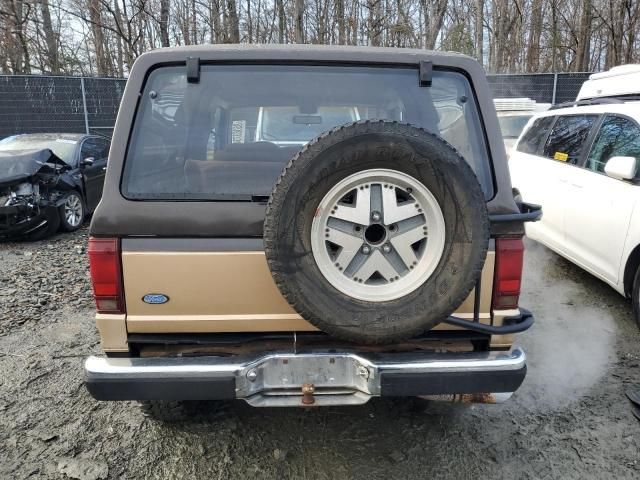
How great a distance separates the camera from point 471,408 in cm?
312

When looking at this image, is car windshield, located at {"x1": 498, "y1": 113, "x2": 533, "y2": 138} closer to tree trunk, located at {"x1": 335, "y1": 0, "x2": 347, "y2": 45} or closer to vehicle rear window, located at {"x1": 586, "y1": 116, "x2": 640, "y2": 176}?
vehicle rear window, located at {"x1": 586, "y1": 116, "x2": 640, "y2": 176}

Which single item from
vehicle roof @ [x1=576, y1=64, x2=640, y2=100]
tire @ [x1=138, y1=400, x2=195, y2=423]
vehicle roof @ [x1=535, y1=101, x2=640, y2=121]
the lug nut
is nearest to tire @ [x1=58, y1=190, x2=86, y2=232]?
tire @ [x1=138, y1=400, x2=195, y2=423]

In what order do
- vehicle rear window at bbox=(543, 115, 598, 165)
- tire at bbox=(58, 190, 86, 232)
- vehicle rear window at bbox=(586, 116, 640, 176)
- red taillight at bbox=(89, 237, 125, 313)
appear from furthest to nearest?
tire at bbox=(58, 190, 86, 232), vehicle rear window at bbox=(543, 115, 598, 165), vehicle rear window at bbox=(586, 116, 640, 176), red taillight at bbox=(89, 237, 125, 313)

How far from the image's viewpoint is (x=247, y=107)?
254 centimetres

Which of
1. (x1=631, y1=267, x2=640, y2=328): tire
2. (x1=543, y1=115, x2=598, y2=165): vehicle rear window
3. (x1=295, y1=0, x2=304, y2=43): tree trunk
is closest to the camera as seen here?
(x1=631, y1=267, x2=640, y2=328): tire

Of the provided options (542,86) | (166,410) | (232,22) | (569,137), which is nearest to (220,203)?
(166,410)

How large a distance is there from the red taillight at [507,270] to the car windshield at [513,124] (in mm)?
7600

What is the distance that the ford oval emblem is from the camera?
2.23 m

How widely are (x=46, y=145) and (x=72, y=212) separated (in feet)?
4.45

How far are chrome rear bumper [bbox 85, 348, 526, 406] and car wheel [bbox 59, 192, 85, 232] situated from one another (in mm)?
5837

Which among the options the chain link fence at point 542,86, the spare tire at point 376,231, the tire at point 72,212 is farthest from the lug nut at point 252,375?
the chain link fence at point 542,86

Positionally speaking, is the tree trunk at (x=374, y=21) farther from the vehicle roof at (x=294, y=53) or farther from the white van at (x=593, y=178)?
the vehicle roof at (x=294, y=53)

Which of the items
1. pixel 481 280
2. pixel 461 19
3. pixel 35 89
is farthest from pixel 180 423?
pixel 461 19

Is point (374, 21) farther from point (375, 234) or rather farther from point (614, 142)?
point (375, 234)
